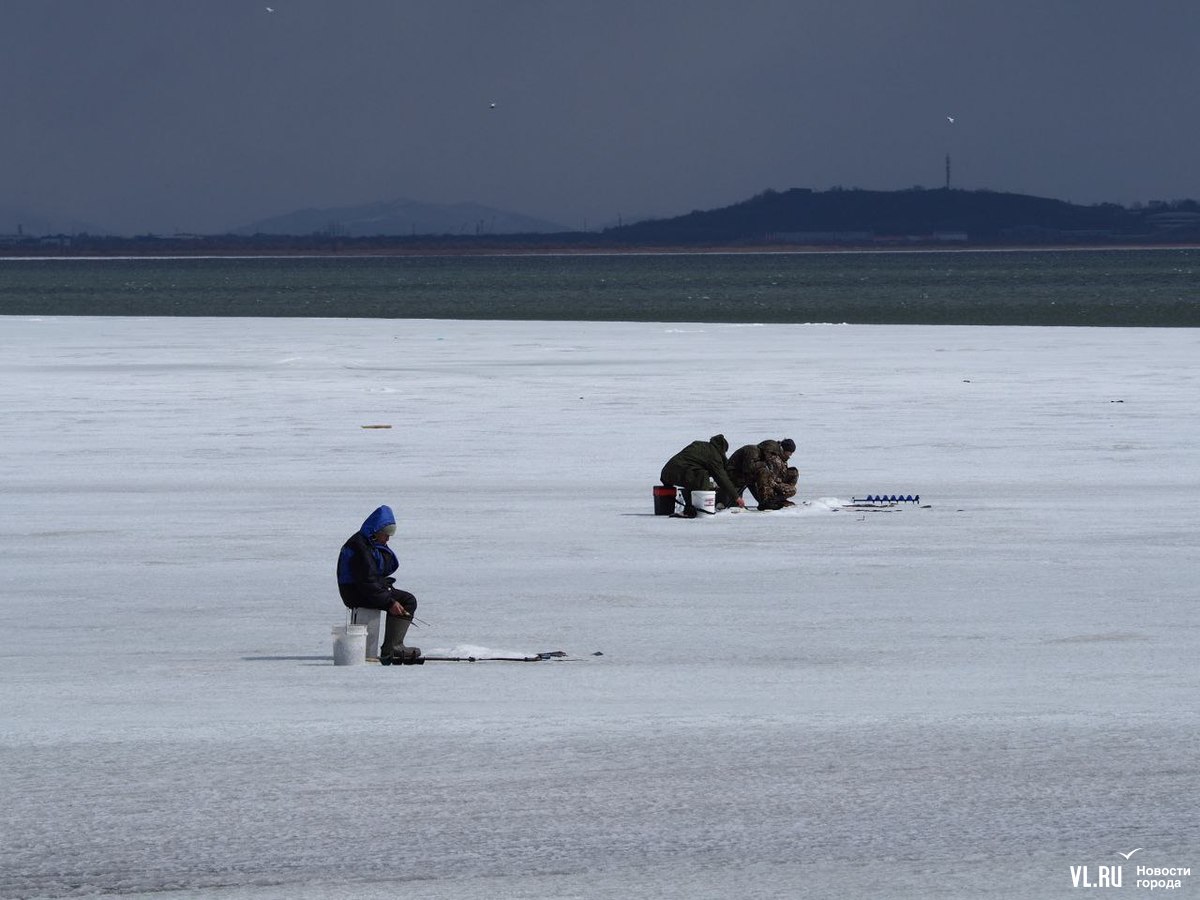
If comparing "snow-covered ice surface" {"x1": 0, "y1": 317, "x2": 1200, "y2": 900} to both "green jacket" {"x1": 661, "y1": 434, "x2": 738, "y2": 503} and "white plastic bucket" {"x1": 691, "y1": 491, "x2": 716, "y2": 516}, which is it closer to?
"white plastic bucket" {"x1": 691, "y1": 491, "x2": 716, "y2": 516}

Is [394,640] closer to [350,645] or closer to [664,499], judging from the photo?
[350,645]

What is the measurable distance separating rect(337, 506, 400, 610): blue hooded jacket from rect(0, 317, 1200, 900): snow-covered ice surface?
1.48ft

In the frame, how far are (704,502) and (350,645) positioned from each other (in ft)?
23.6

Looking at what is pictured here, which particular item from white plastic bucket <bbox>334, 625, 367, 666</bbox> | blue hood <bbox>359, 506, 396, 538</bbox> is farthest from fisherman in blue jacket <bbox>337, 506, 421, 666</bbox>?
white plastic bucket <bbox>334, 625, 367, 666</bbox>

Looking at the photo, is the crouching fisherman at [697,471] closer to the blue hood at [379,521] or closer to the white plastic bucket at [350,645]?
the blue hood at [379,521]

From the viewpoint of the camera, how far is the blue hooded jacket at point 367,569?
1166cm

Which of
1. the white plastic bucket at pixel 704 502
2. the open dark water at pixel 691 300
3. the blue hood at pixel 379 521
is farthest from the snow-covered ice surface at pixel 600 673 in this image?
the open dark water at pixel 691 300

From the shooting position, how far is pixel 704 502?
1827 cm

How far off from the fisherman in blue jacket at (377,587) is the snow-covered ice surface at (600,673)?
0.91ft

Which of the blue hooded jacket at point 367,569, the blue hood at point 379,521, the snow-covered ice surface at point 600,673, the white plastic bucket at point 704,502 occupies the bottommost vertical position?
the snow-covered ice surface at point 600,673

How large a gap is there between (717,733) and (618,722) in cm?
57

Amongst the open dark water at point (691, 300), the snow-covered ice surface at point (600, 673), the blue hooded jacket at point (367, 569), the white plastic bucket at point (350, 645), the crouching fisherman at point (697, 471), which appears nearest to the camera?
the snow-covered ice surface at point (600, 673)

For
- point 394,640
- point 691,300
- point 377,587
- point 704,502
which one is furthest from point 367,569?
point 691,300

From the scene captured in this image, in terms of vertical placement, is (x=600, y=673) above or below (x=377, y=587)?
below
